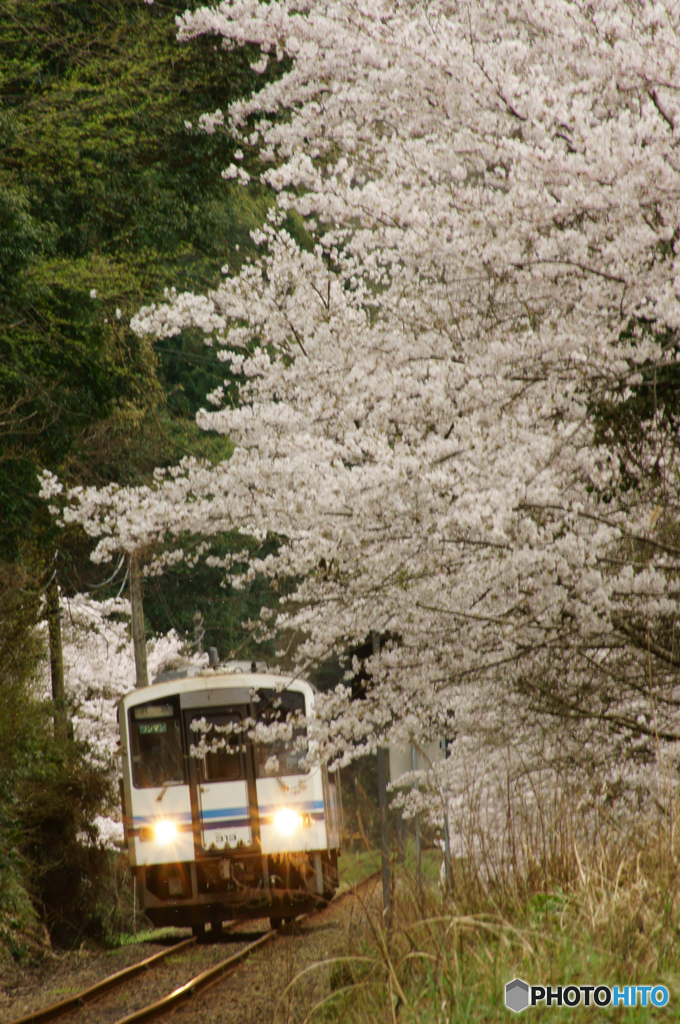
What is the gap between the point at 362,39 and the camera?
5.96 metres

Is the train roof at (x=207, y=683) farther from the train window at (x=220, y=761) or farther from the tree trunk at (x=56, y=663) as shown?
the tree trunk at (x=56, y=663)

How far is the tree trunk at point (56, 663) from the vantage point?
52.1 ft

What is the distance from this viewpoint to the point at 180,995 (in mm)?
8352

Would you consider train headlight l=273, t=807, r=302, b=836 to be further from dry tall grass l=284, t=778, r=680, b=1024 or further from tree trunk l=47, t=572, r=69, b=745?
tree trunk l=47, t=572, r=69, b=745

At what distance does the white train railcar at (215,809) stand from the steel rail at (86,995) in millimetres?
477

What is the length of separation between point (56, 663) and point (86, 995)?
886 cm

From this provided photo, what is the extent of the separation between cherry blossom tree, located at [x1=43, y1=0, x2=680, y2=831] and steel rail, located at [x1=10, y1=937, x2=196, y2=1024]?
3.34 meters

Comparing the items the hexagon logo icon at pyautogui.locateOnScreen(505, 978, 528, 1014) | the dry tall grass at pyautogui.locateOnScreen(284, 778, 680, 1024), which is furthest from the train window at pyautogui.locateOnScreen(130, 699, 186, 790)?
the hexagon logo icon at pyautogui.locateOnScreen(505, 978, 528, 1014)

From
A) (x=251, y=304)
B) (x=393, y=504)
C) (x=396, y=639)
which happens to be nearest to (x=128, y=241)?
(x=251, y=304)

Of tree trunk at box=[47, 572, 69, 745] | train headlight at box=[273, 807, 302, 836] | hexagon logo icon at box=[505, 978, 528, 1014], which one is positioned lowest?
hexagon logo icon at box=[505, 978, 528, 1014]

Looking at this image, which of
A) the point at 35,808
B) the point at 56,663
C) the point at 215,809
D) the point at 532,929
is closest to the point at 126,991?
the point at 215,809

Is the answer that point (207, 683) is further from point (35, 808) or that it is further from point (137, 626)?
point (137, 626)

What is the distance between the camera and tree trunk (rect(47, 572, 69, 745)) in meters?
15.9

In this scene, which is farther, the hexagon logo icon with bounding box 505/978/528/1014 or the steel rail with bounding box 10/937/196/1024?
the steel rail with bounding box 10/937/196/1024
